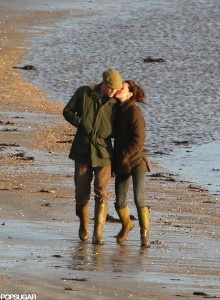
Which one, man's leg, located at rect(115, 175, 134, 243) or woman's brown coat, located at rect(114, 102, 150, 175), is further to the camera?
man's leg, located at rect(115, 175, 134, 243)

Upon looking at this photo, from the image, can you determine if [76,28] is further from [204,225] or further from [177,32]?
[204,225]

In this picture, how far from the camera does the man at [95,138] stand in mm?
10461

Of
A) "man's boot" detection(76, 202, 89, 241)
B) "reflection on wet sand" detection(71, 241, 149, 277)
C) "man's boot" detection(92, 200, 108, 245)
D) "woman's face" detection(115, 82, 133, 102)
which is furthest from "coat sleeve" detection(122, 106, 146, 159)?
"reflection on wet sand" detection(71, 241, 149, 277)

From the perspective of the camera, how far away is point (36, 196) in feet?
42.7

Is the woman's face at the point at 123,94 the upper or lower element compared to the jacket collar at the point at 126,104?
upper

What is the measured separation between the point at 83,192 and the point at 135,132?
0.70 m

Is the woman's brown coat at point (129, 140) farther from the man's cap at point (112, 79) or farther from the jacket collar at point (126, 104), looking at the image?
the man's cap at point (112, 79)

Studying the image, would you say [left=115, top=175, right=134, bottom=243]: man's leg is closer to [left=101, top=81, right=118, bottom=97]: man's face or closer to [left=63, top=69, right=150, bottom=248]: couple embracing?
[left=63, top=69, right=150, bottom=248]: couple embracing

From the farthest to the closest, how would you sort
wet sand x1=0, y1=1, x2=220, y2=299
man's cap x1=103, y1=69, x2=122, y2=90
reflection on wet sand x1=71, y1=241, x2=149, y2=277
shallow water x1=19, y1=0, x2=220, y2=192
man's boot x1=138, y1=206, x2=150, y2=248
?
shallow water x1=19, y1=0, x2=220, y2=192 < man's boot x1=138, y1=206, x2=150, y2=248 < man's cap x1=103, y1=69, x2=122, y2=90 < reflection on wet sand x1=71, y1=241, x2=149, y2=277 < wet sand x1=0, y1=1, x2=220, y2=299

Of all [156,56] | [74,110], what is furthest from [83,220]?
[156,56]

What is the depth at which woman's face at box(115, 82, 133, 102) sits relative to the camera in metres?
10.5

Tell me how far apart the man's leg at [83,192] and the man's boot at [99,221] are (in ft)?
0.36

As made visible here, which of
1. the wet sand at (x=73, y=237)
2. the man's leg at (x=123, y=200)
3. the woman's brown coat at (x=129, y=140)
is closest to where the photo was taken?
the wet sand at (x=73, y=237)

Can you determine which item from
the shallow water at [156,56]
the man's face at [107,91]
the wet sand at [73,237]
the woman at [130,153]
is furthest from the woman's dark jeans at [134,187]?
the shallow water at [156,56]
